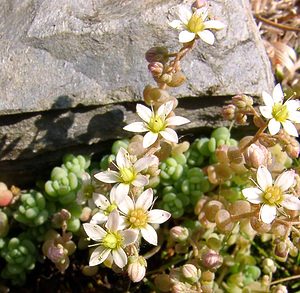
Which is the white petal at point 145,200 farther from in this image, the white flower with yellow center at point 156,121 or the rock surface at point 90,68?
the rock surface at point 90,68

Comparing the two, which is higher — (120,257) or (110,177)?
(110,177)

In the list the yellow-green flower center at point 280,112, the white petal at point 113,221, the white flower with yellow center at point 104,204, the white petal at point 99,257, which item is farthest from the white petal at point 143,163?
the yellow-green flower center at point 280,112

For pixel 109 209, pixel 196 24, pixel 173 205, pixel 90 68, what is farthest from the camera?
pixel 173 205

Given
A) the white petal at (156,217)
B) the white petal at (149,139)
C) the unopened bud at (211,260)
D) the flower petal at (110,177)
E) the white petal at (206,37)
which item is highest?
the white petal at (206,37)

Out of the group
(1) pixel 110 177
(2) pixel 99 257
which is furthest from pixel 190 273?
(1) pixel 110 177

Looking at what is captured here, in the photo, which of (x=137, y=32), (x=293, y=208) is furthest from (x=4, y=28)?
(x=293, y=208)

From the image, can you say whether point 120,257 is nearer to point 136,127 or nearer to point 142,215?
point 142,215

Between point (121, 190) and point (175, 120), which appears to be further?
point (175, 120)
